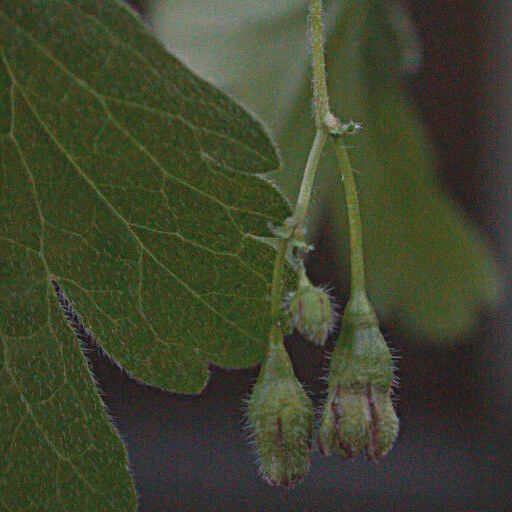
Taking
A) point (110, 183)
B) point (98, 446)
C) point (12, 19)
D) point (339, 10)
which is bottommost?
point (98, 446)

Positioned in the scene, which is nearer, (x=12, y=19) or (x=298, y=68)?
(x=12, y=19)

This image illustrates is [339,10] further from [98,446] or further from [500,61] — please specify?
[500,61]

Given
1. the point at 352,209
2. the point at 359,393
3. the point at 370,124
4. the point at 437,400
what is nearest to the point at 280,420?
the point at 359,393

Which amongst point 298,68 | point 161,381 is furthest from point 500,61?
point 161,381

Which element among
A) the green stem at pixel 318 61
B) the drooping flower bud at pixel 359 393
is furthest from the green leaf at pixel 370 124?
the drooping flower bud at pixel 359 393

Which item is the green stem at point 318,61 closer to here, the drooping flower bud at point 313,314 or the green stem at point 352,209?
A: the green stem at point 352,209

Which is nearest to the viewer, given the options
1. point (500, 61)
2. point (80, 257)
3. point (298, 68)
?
point (80, 257)
